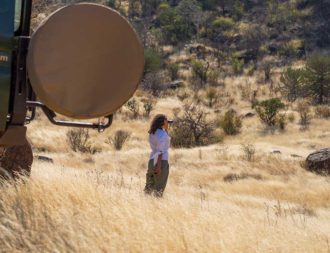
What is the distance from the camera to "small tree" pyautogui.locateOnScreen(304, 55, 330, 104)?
2840cm

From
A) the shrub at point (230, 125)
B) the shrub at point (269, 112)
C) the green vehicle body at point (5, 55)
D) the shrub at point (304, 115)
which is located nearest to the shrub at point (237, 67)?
the shrub at point (304, 115)

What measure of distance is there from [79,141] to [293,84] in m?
16.8

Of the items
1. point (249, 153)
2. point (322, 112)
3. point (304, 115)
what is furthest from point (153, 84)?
point (249, 153)

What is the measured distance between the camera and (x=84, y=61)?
3.74 meters

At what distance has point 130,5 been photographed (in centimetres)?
5434

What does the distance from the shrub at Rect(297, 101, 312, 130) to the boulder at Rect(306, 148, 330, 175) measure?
23.9 ft

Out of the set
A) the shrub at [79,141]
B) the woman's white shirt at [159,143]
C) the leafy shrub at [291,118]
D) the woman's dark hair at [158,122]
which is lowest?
the shrub at [79,141]

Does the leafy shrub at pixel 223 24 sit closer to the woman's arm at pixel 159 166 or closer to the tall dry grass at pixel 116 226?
the woman's arm at pixel 159 166

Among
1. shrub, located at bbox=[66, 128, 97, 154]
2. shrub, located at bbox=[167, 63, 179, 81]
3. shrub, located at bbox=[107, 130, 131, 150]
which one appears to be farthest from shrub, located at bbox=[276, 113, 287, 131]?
shrub, located at bbox=[167, 63, 179, 81]

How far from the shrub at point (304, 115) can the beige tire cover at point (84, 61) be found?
18.6m

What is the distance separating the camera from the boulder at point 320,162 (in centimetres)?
1384

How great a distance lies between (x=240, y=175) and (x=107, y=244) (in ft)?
32.8

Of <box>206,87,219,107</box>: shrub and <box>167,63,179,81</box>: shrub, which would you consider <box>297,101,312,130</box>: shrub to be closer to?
<box>206,87,219,107</box>: shrub

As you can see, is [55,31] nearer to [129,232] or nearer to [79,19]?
[79,19]
